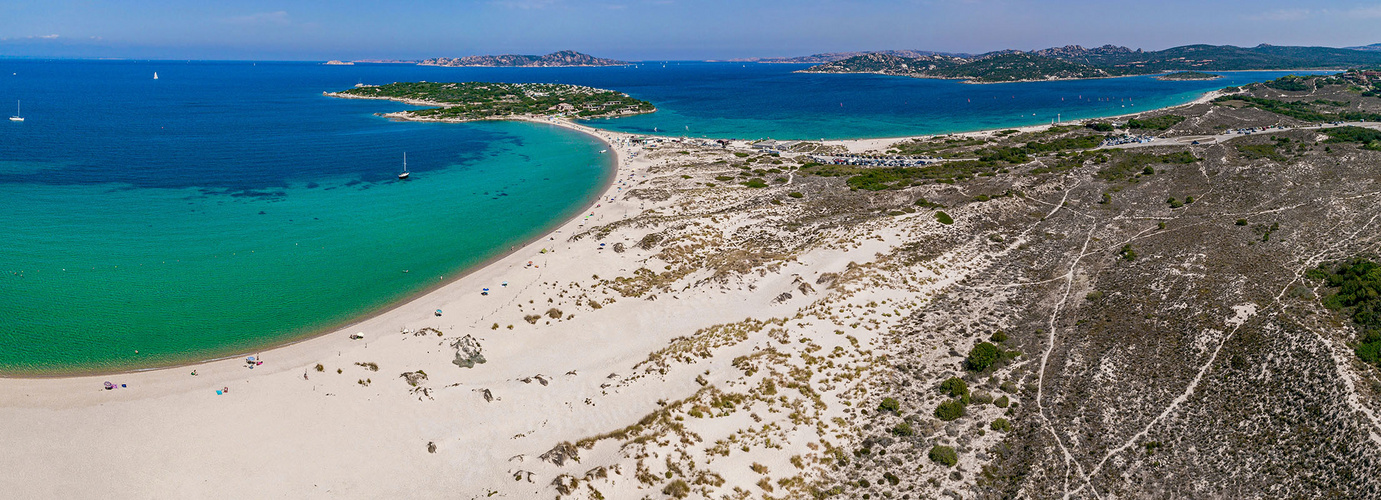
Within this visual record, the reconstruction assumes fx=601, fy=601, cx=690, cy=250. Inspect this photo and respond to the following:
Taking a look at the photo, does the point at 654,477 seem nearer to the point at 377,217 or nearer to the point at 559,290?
the point at 559,290

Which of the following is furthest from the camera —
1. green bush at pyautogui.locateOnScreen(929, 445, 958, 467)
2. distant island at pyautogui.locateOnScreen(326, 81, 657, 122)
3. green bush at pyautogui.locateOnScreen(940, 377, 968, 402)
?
distant island at pyautogui.locateOnScreen(326, 81, 657, 122)

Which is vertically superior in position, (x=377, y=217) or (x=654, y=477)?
(x=377, y=217)

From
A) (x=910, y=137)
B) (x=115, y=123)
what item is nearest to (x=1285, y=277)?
(x=910, y=137)

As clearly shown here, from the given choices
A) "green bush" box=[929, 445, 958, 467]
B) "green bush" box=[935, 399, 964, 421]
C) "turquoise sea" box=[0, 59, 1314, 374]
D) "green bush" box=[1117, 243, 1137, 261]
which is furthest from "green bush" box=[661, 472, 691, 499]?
"green bush" box=[1117, 243, 1137, 261]

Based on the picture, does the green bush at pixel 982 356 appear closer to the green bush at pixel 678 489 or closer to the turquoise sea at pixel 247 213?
the green bush at pixel 678 489

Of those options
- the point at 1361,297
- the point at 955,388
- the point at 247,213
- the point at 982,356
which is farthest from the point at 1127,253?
the point at 247,213

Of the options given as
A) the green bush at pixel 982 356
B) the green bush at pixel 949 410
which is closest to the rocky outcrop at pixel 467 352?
the green bush at pixel 949 410

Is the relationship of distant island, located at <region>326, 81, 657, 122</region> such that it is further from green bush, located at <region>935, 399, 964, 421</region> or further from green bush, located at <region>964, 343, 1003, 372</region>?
green bush, located at <region>935, 399, 964, 421</region>
